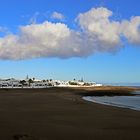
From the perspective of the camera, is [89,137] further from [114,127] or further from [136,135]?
[114,127]

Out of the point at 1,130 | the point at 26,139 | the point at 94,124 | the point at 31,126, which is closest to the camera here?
the point at 26,139

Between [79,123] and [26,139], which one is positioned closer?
[26,139]

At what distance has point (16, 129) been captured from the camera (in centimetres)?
1831

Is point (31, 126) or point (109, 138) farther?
point (31, 126)

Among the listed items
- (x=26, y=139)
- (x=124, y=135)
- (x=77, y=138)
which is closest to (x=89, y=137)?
(x=77, y=138)

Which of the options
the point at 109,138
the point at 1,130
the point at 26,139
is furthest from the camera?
the point at 1,130

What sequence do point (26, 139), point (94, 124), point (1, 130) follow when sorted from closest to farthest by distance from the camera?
point (26, 139), point (1, 130), point (94, 124)

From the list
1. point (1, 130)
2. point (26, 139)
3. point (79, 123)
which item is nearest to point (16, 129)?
point (1, 130)

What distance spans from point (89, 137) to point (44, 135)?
1977 millimetres

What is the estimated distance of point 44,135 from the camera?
1689 cm

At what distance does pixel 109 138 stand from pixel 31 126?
501 cm

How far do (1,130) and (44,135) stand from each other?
233 centimetres

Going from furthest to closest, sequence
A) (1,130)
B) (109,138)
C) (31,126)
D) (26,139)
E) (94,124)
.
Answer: (94,124) → (31,126) → (1,130) → (109,138) → (26,139)

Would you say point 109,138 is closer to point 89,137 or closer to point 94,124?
point 89,137
